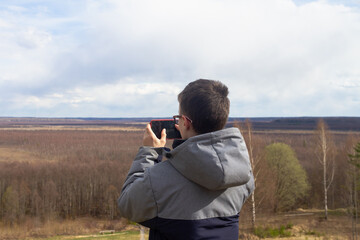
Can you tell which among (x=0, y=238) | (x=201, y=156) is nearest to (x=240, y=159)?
(x=201, y=156)

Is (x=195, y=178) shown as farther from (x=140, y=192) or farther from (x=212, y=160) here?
(x=140, y=192)

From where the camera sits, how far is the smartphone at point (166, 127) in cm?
213

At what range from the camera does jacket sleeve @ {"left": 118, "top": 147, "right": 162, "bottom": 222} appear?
1739 millimetres

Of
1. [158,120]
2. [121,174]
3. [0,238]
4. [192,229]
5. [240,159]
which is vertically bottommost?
[0,238]

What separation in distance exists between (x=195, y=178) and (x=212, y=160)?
0.13 meters

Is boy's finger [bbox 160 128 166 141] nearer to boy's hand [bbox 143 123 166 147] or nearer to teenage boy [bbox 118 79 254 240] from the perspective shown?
boy's hand [bbox 143 123 166 147]

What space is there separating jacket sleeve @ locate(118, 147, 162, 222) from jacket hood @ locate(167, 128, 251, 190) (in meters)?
0.15

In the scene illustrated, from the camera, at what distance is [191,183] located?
1759mm

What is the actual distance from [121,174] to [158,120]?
52.4 meters

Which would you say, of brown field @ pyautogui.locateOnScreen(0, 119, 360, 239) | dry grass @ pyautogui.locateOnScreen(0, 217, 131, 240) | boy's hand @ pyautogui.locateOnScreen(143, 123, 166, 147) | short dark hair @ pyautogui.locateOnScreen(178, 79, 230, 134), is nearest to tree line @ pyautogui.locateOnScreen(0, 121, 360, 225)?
brown field @ pyautogui.locateOnScreen(0, 119, 360, 239)

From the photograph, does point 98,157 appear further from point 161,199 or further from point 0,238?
point 161,199

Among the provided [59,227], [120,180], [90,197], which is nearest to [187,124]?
[59,227]

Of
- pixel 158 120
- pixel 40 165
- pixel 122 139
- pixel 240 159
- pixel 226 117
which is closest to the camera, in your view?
pixel 240 159

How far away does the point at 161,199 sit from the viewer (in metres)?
1.74
